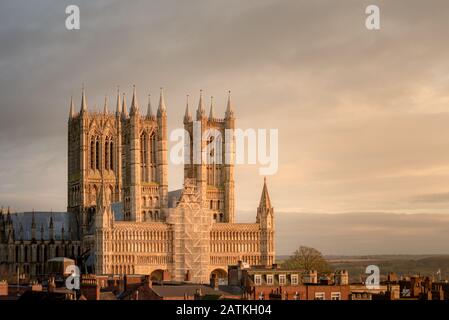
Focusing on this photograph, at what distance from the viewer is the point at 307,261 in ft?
534

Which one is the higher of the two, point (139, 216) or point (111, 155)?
point (111, 155)

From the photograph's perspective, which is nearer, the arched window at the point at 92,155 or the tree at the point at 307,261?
the tree at the point at 307,261

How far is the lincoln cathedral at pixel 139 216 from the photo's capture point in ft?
518

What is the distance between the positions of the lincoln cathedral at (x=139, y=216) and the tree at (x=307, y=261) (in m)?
3.94

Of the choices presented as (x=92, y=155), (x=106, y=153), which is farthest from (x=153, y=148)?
(x=92, y=155)

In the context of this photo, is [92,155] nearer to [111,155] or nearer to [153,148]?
[111,155]

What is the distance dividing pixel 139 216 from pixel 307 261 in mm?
21481

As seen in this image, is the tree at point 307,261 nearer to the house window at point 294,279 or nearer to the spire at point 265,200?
the spire at point 265,200

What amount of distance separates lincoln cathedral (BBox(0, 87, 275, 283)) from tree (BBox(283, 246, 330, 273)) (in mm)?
3938

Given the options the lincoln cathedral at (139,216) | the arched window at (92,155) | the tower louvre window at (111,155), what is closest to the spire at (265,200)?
the lincoln cathedral at (139,216)

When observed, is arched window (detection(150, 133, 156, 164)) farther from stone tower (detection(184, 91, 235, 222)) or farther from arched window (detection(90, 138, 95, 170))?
arched window (detection(90, 138, 95, 170))
